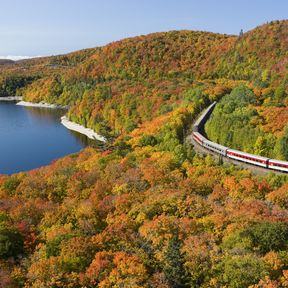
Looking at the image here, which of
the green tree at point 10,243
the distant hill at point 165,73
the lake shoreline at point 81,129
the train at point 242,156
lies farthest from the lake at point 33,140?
the green tree at point 10,243

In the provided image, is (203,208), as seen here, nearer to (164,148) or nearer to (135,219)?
(135,219)

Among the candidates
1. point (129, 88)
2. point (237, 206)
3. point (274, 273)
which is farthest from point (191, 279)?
point (129, 88)

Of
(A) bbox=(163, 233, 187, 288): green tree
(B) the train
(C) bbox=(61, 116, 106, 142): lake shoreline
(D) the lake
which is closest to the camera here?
(A) bbox=(163, 233, 187, 288): green tree

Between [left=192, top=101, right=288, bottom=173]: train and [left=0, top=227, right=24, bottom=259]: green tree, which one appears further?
[left=192, top=101, right=288, bottom=173]: train

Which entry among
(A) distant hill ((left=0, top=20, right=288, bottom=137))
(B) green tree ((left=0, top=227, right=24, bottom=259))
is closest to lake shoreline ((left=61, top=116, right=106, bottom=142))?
(A) distant hill ((left=0, top=20, right=288, bottom=137))

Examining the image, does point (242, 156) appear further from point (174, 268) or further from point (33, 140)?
point (33, 140)

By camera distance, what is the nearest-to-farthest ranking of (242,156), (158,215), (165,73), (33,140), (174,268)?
(174,268)
(158,215)
(242,156)
(33,140)
(165,73)

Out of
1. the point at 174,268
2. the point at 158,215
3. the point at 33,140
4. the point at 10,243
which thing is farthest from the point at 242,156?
the point at 33,140

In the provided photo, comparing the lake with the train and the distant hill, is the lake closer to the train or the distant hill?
the distant hill

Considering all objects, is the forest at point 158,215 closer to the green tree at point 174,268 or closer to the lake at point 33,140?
the green tree at point 174,268
